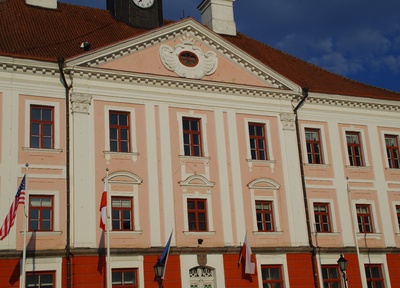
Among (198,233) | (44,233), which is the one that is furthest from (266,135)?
(44,233)

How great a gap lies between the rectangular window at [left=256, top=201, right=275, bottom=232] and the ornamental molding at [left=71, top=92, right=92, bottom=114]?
8.60m

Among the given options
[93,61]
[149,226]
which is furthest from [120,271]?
[93,61]

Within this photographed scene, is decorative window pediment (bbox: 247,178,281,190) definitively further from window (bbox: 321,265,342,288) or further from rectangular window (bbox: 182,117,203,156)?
window (bbox: 321,265,342,288)

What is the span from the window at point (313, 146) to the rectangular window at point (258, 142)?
243 centimetres

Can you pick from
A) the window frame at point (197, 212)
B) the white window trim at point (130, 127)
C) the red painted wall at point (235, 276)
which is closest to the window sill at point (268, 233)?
the red painted wall at point (235, 276)

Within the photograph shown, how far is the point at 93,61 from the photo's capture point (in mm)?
26781

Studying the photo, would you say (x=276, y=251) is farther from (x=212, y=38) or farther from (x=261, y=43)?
(x=261, y=43)

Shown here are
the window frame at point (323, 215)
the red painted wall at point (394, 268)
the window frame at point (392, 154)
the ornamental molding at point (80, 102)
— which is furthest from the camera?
the window frame at point (392, 154)

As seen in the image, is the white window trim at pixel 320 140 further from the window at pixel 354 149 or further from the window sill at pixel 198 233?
the window sill at pixel 198 233

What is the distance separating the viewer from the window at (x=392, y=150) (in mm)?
32500

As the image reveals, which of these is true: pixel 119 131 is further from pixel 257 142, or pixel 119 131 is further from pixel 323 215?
pixel 323 215

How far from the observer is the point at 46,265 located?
2366cm

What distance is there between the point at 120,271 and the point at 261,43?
17506 mm

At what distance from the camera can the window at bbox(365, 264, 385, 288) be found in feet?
96.3
